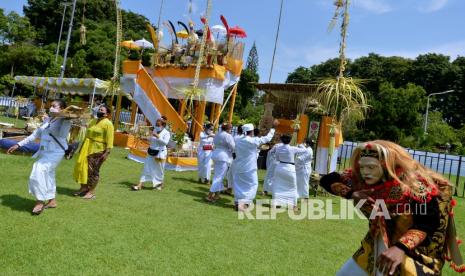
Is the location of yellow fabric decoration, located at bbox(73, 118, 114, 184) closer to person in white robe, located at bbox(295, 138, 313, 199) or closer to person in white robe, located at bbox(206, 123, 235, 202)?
person in white robe, located at bbox(206, 123, 235, 202)

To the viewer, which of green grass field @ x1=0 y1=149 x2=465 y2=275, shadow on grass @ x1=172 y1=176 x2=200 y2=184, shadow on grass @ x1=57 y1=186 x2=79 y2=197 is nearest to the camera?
green grass field @ x1=0 y1=149 x2=465 y2=275

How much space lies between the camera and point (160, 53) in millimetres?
17922

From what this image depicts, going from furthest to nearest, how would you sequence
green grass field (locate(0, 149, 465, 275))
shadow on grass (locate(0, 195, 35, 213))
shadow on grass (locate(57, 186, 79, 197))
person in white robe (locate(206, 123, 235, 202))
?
person in white robe (locate(206, 123, 235, 202)) → shadow on grass (locate(57, 186, 79, 197)) → shadow on grass (locate(0, 195, 35, 213)) → green grass field (locate(0, 149, 465, 275))

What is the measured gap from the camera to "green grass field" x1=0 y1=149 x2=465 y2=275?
14.4 feet

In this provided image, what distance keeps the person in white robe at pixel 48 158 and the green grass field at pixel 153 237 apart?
244mm

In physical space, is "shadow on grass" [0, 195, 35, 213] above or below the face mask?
below

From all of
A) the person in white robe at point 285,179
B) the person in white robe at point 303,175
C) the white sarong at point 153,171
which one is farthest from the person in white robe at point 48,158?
the person in white robe at point 303,175

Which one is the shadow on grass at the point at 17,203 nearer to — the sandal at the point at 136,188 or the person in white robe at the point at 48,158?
the person in white robe at the point at 48,158

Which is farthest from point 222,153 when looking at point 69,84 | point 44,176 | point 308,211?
point 69,84

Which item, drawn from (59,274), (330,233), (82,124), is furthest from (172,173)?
(59,274)

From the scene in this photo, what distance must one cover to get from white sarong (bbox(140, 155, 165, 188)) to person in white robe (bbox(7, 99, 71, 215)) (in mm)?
2763

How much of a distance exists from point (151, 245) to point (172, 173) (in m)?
6.77

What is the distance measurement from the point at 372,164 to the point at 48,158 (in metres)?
5.04

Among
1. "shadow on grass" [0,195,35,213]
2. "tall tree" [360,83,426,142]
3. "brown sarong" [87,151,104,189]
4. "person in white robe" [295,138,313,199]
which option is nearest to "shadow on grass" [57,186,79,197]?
"brown sarong" [87,151,104,189]
